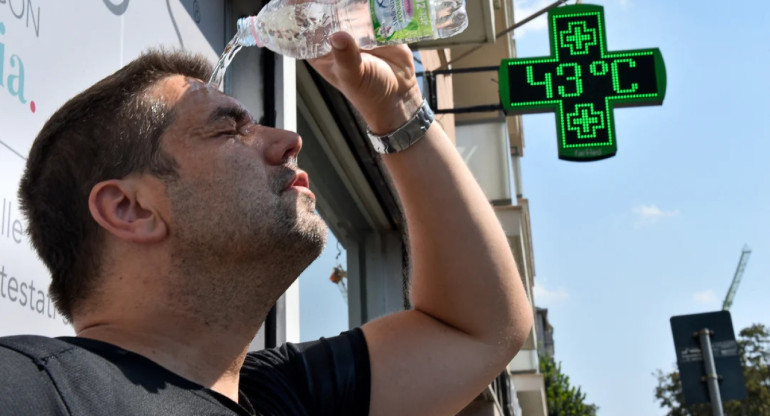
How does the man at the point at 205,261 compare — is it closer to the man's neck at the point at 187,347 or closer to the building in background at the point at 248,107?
the man's neck at the point at 187,347

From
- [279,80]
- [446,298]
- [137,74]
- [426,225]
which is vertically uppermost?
[279,80]

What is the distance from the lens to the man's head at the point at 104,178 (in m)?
1.88

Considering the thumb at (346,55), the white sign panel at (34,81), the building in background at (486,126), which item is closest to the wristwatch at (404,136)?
the thumb at (346,55)

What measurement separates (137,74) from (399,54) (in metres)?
0.67

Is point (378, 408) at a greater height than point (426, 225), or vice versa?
point (426, 225)

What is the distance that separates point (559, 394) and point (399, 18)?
24.0 meters

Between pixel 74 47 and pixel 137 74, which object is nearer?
pixel 137 74

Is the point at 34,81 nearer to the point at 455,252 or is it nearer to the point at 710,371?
the point at 455,252

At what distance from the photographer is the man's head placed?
6.15 feet

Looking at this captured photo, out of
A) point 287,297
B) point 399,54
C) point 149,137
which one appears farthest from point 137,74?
point 287,297

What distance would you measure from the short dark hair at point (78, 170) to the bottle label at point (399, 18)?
26.5 inches

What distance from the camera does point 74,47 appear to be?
230 centimetres

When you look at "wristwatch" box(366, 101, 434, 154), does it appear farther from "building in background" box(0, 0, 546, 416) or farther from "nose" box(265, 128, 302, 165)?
"building in background" box(0, 0, 546, 416)

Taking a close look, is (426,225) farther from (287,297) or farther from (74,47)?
(287,297)
